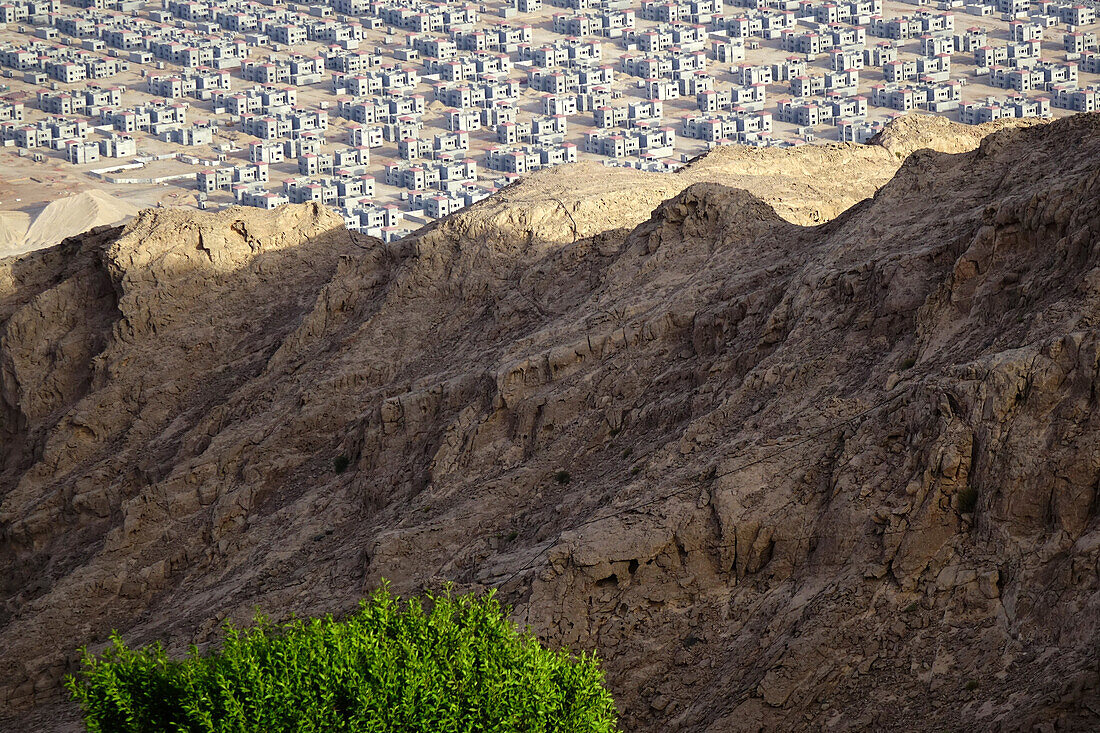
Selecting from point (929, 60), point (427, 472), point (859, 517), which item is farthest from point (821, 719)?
point (929, 60)

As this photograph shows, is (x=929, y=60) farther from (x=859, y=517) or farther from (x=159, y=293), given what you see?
(x=859, y=517)

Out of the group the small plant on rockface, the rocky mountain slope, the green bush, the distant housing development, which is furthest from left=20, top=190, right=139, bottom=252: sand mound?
the small plant on rockface

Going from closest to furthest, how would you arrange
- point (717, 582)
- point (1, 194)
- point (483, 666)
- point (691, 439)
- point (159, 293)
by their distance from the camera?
point (483, 666) → point (717, 582) → point (691, 439) → point (159, 293) → point (1, 194)

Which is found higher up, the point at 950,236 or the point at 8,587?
the point at 950,236

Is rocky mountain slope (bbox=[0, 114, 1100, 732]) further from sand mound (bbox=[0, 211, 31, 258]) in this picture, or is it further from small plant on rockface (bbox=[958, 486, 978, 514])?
sand mound (bbox=[0, 211, 31, 258])

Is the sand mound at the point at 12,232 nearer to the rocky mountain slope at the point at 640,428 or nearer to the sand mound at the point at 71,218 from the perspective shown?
the sand mound at the point at 71,218
